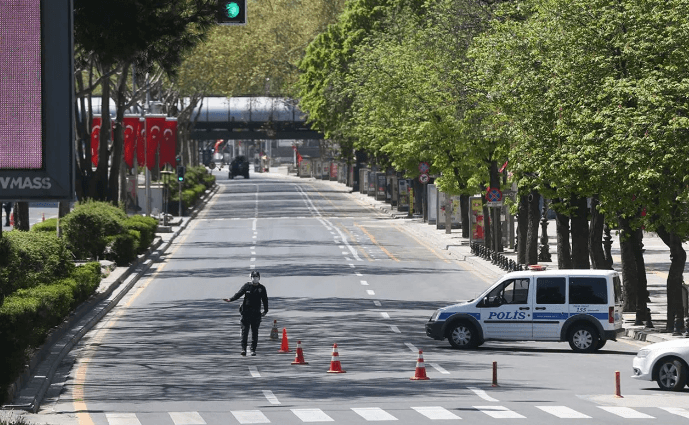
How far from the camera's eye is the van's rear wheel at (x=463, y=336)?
28172 millimetres

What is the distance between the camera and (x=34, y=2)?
54.0ft

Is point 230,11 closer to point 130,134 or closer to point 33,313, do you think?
point 33,313

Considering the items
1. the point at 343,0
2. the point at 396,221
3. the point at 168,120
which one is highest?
the point at 343,0

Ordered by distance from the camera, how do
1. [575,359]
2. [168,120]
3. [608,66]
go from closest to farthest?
[575,359]
[608,66]
[168,120]

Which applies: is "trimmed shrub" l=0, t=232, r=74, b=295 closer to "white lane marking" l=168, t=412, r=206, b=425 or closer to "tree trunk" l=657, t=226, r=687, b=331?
"white lane marking" l=168, t=412, r=206, b=425

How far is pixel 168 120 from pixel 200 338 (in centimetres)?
4737

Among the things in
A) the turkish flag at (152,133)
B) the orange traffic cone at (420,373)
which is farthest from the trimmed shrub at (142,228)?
the orange traffic cone at (420,373)

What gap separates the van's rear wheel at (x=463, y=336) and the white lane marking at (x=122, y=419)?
10.1 metres

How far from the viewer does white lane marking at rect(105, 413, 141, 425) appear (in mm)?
18638

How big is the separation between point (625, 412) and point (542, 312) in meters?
8.29

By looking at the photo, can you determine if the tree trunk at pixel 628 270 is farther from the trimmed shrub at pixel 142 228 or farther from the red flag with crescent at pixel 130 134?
the red flag with crescent at pixel 130 134

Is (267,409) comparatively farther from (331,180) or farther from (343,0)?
(331,180)

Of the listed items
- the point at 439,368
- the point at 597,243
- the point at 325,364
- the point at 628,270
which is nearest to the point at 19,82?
the point at 325,364

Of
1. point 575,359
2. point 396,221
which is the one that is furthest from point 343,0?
point 575,359
